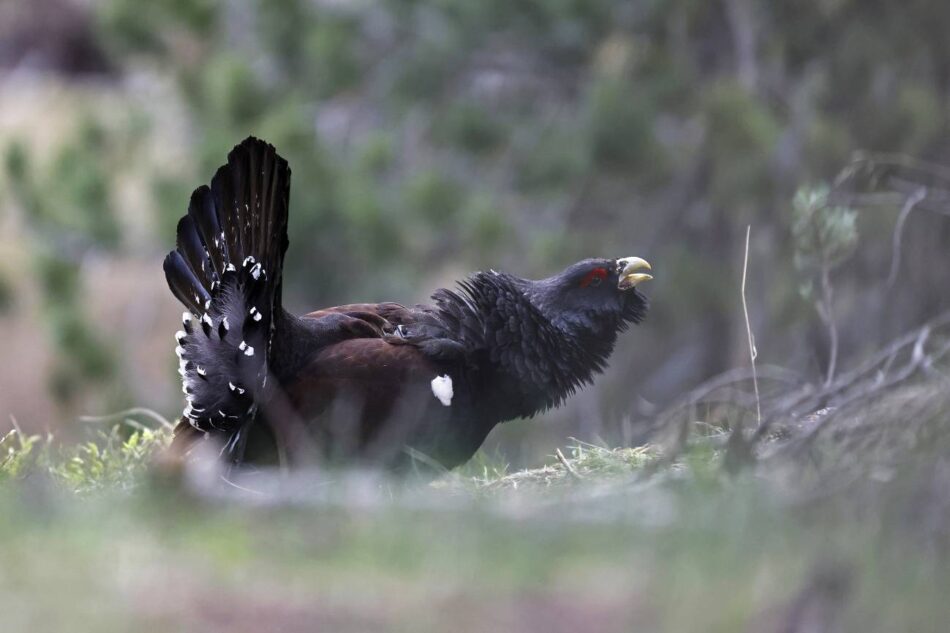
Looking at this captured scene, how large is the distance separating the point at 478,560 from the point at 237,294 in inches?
91.4

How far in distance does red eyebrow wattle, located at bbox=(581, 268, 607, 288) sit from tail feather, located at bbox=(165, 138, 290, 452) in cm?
141

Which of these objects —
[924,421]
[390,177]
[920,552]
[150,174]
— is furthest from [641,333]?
[920,552]

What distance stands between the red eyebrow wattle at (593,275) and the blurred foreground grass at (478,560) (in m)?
2.17

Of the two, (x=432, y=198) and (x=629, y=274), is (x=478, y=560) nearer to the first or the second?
(x=629, y=274)

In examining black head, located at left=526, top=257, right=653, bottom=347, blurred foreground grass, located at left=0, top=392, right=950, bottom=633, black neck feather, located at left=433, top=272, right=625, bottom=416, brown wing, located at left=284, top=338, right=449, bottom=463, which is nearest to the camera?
blurred foreground grass, located at left=0, top=392, right=950, bottom=633

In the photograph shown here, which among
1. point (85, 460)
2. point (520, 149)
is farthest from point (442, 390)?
point (520, 149)

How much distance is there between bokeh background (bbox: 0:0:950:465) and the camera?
12234mm

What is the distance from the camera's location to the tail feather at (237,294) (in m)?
5.23

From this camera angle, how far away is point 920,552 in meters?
3.27

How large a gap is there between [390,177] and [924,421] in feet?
30.6

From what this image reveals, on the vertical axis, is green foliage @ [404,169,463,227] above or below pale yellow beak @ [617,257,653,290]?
below

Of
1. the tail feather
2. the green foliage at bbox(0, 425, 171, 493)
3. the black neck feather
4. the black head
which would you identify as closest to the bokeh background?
the green foliage at bbox(0, 425, 171, 493)

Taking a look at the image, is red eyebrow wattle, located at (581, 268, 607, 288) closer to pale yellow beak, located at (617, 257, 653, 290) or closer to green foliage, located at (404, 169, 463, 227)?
pale yellow beak, located at (617, 257, 653, 290)

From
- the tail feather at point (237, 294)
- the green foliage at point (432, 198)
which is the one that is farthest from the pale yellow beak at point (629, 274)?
the green foliage at point (432, 198)
